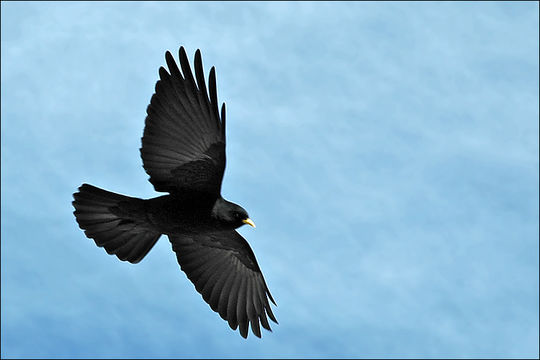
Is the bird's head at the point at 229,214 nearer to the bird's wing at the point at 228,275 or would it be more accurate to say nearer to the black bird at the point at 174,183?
the black bird at the point at 174,183

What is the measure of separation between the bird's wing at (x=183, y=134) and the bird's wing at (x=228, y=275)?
226 cm

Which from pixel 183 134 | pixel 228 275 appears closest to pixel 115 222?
pixel 183 134

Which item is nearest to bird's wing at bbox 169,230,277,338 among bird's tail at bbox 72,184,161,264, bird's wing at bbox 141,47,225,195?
bird's tail at bbox 72,184,161,264

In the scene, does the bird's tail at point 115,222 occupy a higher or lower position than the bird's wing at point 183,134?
lower

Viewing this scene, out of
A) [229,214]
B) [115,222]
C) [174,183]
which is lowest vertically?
[115,222]

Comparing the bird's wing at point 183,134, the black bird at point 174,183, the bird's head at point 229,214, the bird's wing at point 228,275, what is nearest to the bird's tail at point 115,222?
the black bird at point 174,183

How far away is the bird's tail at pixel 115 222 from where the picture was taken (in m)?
17.0

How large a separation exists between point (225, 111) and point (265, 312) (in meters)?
5.08

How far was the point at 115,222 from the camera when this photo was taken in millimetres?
17484

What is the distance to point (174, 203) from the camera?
16719mm

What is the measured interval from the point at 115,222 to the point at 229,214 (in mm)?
2345

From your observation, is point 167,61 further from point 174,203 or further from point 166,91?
point 174,203

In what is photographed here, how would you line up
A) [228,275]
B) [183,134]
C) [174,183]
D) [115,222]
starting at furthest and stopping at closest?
[228,275] < [115,222] < [174,183] < [183,134]

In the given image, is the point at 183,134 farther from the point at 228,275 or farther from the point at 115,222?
the point at 228,275
